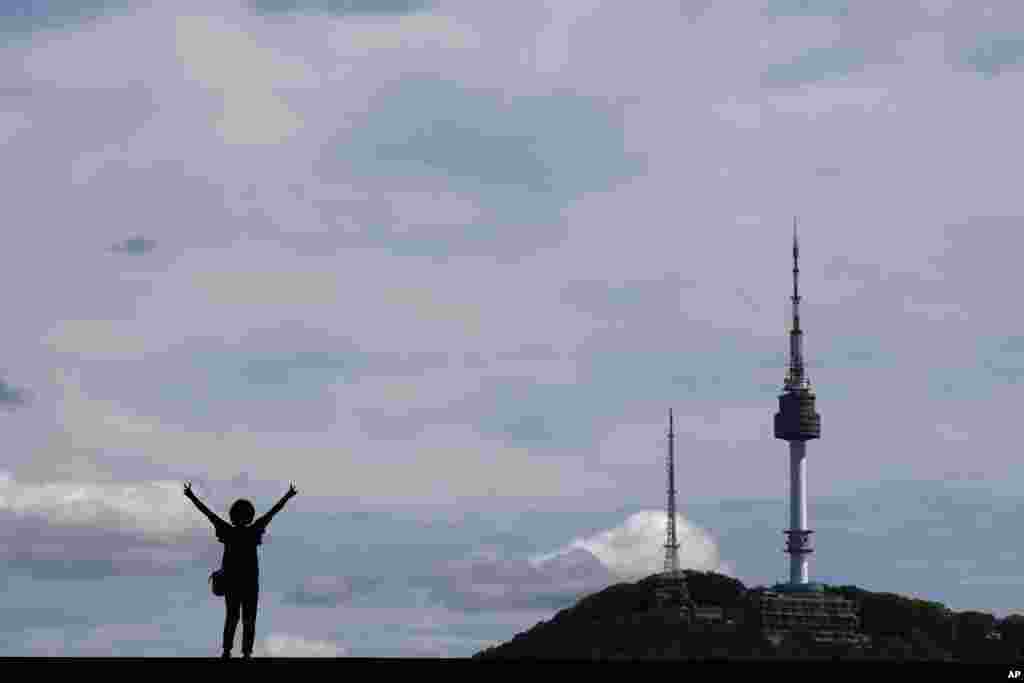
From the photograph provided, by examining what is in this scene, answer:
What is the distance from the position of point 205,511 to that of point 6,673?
386 cm

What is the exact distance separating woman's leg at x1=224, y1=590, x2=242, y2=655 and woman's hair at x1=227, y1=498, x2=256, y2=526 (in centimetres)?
89

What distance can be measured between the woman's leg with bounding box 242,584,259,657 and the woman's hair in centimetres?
82

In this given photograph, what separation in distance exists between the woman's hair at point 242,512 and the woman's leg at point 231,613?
89 cm

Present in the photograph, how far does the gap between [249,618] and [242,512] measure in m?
1.32

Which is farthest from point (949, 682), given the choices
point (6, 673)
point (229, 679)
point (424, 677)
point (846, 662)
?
point (6, 673)

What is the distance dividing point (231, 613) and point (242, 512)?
1.26 m

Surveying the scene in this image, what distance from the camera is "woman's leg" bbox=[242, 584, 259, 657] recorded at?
27.7 m

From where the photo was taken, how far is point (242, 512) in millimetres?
28125

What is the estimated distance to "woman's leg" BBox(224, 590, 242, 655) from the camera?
27516 mm

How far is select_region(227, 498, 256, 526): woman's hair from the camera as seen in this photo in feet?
92.0

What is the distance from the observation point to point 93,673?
976 inches

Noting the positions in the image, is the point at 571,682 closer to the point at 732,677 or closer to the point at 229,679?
the point at 732,677

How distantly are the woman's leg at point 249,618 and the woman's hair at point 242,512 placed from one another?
820 millimetres

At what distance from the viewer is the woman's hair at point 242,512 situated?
28.0m
